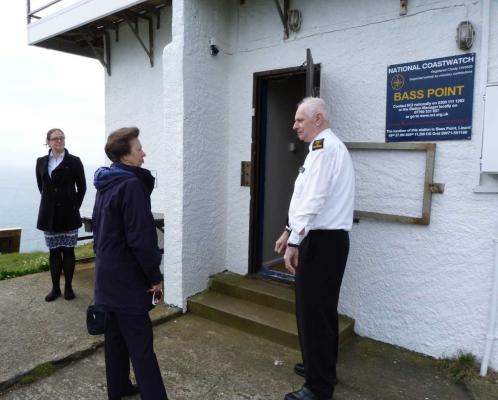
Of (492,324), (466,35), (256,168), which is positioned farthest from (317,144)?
(492,324)

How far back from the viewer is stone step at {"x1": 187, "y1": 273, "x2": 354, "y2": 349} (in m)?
3.62

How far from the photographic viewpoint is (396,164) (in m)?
3.43

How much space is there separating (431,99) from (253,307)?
8.37 feet

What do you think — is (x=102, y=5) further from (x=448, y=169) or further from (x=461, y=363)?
(x=461, y=363)

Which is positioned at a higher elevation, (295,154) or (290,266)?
(295,154)

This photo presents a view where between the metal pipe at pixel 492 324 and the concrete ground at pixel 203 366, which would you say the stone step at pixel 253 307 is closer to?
the concrete ground at pixel 203 366

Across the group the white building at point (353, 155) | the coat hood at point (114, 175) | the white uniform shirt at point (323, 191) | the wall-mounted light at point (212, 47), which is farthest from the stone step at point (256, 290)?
the wall-mounted light at point (212, 47)

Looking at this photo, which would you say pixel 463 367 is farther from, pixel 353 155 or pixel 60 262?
pixel 60 262

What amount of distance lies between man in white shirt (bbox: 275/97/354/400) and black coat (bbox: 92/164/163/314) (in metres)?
0.91

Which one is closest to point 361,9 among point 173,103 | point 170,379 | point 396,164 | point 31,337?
point 396,164

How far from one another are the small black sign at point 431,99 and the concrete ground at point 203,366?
1914mm

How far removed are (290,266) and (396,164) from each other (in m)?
1.51

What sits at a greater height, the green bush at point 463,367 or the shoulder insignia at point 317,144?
the shoulder insignia at point 317,144

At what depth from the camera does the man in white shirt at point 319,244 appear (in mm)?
2518
